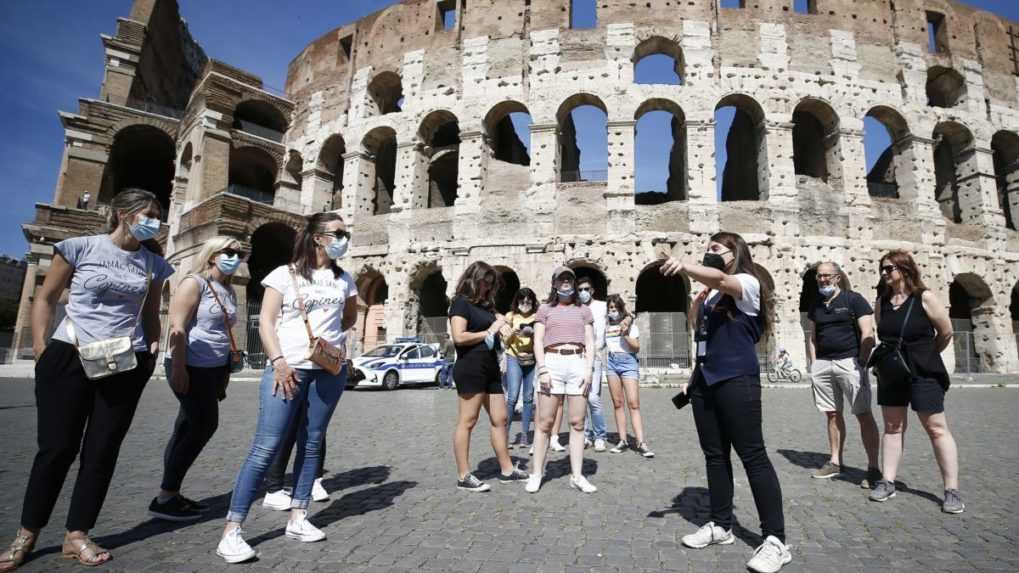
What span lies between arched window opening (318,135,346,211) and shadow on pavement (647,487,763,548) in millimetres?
18604

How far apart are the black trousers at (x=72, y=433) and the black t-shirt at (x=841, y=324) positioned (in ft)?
16.7

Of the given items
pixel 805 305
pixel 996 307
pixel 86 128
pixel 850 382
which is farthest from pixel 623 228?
pixel 86 128

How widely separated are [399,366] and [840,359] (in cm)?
1068

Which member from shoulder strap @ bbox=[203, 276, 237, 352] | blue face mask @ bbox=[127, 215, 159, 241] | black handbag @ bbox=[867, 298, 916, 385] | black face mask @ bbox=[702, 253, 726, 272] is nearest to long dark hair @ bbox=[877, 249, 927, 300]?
black handbag @ bbox=[867, 298, 916, 385]

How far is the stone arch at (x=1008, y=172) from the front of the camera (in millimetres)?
18484

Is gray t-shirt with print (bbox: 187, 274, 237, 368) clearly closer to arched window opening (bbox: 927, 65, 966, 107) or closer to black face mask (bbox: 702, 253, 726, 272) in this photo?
black face mask (bbox: 702, 253, 726, 272)

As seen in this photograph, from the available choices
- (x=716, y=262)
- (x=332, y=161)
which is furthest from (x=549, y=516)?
(x=332, y=161)

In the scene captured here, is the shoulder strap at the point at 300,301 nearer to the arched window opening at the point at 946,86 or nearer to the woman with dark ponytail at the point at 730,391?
the woman with dark ponytail at the point at 730,391

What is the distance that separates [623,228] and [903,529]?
13.2 m

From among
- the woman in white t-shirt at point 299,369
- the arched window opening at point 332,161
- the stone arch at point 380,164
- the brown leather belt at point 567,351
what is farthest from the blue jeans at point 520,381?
the arched window opening at point 332,161

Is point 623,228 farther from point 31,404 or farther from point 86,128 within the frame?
point 86,128

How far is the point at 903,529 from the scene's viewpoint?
3.10 meters

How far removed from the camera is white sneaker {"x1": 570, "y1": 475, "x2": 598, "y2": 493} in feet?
12.5

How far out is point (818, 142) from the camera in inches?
722
